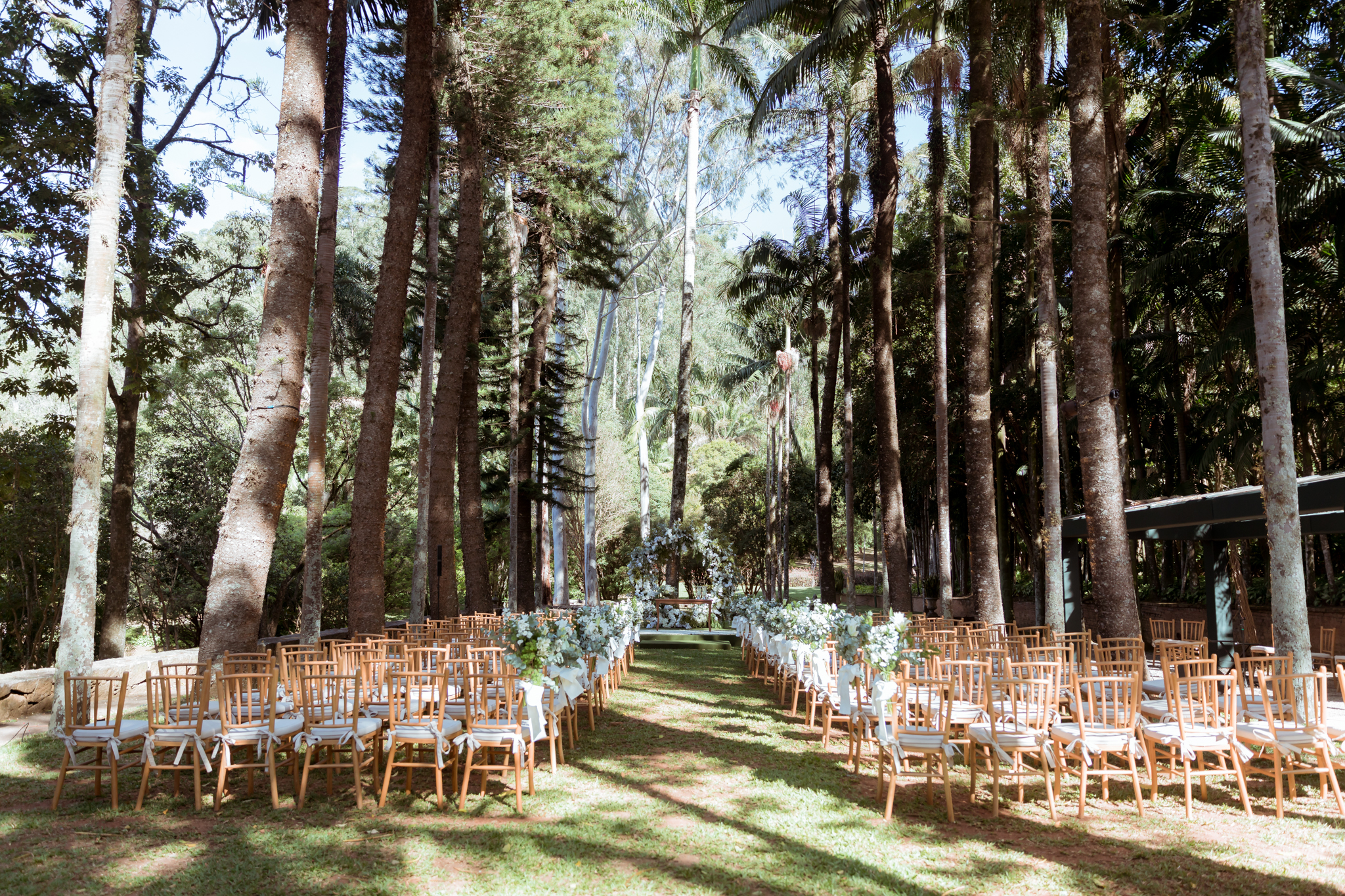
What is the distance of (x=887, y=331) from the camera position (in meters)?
15.2

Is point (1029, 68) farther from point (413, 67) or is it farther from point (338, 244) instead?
point (338, 244)

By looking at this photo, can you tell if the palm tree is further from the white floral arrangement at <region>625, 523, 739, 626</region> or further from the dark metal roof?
the dark metal roof

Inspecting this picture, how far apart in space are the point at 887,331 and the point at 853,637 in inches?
347

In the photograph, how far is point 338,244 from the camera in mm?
27594

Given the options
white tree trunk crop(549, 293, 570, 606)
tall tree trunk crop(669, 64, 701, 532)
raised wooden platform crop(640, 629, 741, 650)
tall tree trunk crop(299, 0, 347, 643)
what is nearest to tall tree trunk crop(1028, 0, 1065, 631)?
raised wooden platform crop(640, 629, 741, 650)

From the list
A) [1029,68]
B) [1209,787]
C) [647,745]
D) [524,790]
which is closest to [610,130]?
[1029,68]

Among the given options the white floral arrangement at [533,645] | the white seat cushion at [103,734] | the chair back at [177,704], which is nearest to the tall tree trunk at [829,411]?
the white floral arrangement at [533,645]

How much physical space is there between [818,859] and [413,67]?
11.1m

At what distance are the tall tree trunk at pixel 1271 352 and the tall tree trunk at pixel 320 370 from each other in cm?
1032

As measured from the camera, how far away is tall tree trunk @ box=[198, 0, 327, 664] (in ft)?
24.8

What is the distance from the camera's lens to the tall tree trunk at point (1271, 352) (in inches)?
273

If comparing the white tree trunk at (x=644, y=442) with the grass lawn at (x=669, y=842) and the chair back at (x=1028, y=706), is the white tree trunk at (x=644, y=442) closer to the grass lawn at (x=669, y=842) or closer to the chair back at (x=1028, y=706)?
the chair back at (x=1028, y=706)

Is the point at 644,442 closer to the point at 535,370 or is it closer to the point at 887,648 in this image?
the point at 535,370

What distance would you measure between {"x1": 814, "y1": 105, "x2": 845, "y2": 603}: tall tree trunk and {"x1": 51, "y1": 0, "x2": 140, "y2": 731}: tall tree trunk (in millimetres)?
14027
